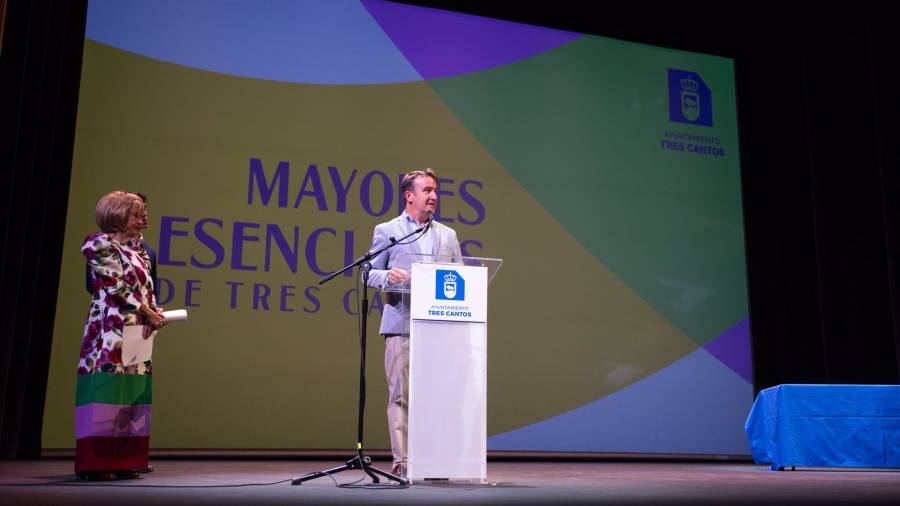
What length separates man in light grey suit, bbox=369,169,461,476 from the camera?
11.4 ft

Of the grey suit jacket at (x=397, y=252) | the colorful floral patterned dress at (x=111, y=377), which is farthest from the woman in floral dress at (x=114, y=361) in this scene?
the grey suit jacket at (x=397, y=252)

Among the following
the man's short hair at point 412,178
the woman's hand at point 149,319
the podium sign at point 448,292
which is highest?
the man's short hair at point 412,178

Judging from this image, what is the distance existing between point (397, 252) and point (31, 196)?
8.49 ft

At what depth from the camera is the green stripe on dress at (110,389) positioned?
337 cm

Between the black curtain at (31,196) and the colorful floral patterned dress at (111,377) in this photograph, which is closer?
the colorful floral patterned dress at (111,377)

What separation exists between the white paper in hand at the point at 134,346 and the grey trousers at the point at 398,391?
103 centimetres

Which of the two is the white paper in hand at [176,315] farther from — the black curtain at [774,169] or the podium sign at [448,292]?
the black curtain at [774,169]

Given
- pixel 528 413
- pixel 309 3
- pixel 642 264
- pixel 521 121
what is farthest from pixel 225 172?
pixel 642 264

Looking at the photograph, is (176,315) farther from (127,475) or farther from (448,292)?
(448,292)

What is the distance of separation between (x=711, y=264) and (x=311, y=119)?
10.8ft

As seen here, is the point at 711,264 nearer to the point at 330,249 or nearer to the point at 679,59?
the point at 679,59

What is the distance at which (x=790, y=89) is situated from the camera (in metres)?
7.11

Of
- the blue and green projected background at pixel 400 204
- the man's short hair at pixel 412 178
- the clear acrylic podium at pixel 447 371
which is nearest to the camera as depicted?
the clear acrylic podium at pixel 447 371

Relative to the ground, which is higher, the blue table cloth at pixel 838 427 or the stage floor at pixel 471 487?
the blue table cloth at pixel 838 427
